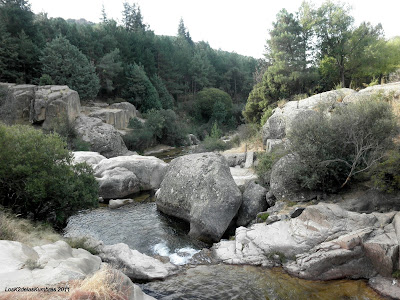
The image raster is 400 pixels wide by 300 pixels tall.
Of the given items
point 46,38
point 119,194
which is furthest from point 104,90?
point 119,194

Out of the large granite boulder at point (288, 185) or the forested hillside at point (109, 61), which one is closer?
the large granite boulder at point (288, 185)

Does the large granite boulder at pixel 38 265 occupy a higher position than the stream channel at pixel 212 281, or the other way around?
the large granite boulder at pixel 38 265

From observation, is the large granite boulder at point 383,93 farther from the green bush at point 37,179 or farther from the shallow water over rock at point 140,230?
the green bush at point 37,179

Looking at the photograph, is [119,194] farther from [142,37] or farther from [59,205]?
[142,37]

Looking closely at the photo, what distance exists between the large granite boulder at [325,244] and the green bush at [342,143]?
1.79 m

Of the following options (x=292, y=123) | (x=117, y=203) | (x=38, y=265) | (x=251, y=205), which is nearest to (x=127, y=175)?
(x=117, y=203)

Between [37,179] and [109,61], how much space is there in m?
39.9

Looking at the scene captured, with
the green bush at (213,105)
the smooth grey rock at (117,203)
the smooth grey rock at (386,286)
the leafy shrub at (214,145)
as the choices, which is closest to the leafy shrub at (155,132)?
the leafy shrub at (214,145)

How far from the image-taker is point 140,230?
42.3 feet

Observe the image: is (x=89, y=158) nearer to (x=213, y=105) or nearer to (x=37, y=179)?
(x=37, y=179)

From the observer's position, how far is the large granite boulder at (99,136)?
101 ft

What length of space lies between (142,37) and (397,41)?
4584 centimetres

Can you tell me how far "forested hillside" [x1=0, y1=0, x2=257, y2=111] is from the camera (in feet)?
119

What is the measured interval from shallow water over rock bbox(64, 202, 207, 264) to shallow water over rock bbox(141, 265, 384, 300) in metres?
1.67
